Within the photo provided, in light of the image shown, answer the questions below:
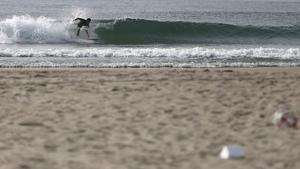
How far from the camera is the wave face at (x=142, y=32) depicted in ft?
80.4

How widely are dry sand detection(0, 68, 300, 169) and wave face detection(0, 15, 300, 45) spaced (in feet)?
41.6

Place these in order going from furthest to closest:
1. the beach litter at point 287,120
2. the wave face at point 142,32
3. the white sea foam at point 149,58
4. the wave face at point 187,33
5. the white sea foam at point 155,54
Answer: the wave face at point 187,33
the wave face at point 142,32
the white sea foam at point 155,54
the white sea foam at point 149,58
the beach litter at point 287,120

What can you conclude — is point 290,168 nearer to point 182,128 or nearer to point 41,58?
point 182,128

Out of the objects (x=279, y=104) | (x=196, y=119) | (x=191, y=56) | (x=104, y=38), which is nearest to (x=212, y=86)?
(x=279, y=104)

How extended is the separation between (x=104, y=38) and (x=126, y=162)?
65.9 feet

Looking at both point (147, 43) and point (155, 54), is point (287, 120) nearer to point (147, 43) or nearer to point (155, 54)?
point (155, 54)

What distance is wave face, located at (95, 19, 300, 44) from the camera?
26062mm

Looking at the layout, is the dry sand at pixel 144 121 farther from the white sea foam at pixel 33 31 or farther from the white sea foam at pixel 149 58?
the white sea foam at pixel 33 31

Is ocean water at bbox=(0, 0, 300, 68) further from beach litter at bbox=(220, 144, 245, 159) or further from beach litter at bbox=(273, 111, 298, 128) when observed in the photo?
beach litter at bbox=(220, 144, 245, 159)

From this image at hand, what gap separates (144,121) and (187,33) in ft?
68.4

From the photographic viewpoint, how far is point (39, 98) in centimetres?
952

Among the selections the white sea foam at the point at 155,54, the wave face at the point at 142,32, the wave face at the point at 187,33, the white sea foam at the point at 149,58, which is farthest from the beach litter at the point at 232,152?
the wave face at the point at 187,33

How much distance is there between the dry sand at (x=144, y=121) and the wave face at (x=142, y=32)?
499 inches

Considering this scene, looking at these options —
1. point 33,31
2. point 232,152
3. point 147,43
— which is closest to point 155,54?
point 147,43
